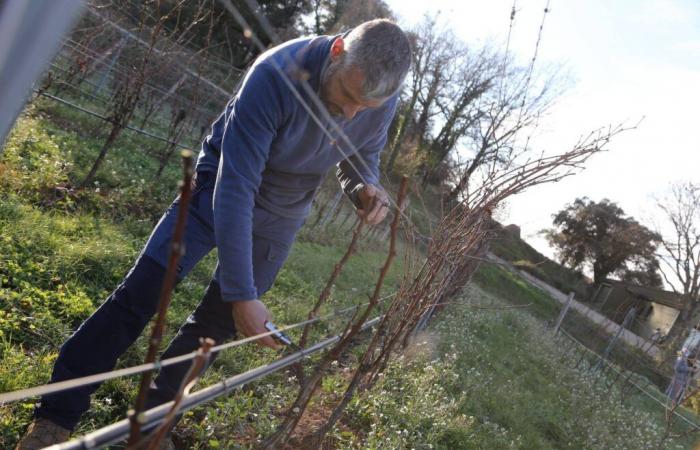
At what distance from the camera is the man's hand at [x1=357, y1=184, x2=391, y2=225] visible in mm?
1882

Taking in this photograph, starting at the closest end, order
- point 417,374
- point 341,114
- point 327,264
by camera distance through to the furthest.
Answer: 1. point 341,114
2. point 417,374
3. point 327,264

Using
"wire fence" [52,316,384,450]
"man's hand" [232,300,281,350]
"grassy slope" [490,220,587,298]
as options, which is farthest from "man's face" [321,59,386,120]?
"grassy slope" [490,220,587,298]

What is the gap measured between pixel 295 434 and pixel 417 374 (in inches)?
84.1

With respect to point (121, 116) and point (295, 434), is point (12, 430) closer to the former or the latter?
point (295, 434)

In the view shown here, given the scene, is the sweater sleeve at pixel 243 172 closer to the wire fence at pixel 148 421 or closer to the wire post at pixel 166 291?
the wire fence at pixel 148 421

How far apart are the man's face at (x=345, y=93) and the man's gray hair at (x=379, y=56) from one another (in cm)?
2

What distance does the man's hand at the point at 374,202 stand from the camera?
1.88m

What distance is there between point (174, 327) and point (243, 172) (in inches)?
86.5

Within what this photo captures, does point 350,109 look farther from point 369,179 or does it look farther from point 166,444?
point 166,444

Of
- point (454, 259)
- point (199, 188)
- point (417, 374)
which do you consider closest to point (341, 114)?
point (199, 188)

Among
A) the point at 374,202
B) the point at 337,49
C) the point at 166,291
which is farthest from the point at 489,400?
the point at 166,291

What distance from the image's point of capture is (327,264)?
795cm

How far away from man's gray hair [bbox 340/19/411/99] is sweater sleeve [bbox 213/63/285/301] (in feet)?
0.85

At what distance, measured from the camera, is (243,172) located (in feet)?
4.94
